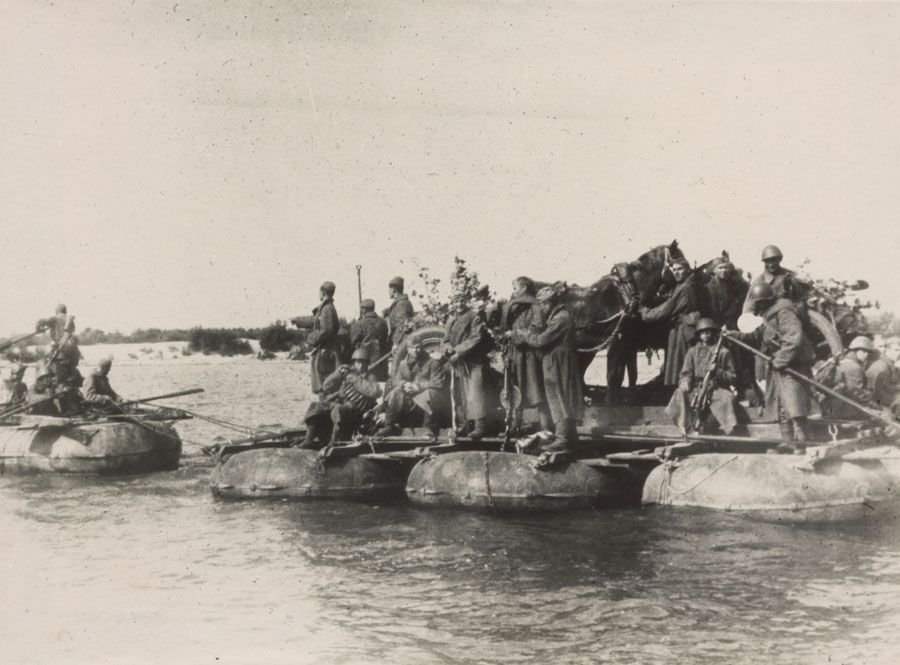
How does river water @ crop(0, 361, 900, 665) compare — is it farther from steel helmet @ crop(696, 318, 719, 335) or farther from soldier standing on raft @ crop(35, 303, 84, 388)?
soldier standing on raft @ crop(35, 303, 84, 388)

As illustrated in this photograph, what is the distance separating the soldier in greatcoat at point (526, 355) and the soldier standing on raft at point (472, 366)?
17.6 inches

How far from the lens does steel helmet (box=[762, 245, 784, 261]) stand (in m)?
14.7

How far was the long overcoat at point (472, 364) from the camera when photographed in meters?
16.3

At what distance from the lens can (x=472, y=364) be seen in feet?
54.0

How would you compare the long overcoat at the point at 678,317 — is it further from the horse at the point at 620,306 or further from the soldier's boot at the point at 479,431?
the soldier's boot at the point at 479,431

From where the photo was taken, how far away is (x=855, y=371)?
1427 cm

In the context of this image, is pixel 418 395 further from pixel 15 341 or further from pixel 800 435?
pixel 15 341

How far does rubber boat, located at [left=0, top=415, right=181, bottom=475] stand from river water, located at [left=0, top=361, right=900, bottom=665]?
406 cm

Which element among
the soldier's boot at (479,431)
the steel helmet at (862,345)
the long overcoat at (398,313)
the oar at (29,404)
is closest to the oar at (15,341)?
the oar at (29,404)

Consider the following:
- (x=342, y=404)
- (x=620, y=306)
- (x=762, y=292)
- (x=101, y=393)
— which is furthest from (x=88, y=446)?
(x=762, y=292)

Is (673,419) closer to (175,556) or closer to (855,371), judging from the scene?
(855,371)

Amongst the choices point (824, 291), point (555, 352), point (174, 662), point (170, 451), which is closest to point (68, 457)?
point (170, 451)

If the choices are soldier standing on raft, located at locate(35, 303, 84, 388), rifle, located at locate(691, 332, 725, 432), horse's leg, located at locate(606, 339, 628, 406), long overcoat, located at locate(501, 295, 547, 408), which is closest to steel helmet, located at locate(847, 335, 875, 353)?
rifle, located at locate(691, 332, 725, 432)

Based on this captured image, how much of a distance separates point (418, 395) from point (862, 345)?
6.83 metres
